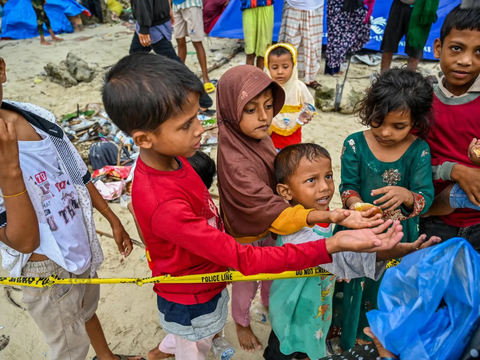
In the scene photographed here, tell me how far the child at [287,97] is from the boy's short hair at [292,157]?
158 centimetres

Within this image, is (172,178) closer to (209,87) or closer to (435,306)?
(435,306)

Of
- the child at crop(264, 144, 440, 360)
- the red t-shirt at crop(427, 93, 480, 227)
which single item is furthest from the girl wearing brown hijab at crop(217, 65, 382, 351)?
the red t-shirt at crop(427, 93, 480, 227)

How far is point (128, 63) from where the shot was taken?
146cm

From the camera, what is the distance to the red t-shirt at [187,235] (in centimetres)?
145

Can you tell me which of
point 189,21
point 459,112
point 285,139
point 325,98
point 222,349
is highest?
point 459,112

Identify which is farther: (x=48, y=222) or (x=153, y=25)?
(x=153, y=25)

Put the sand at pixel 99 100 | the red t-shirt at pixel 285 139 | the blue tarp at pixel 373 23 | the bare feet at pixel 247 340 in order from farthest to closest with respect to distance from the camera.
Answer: the blue tarp at pixel 373 23
the red t-shirt at pixel 285 139
the sand at pixel 99 100
the bare feet at pixel 247 340

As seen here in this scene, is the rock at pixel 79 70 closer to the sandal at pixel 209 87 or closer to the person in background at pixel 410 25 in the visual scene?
the sandal at pixel 209 87

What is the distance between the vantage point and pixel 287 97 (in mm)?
3695

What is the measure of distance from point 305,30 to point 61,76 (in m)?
4.58

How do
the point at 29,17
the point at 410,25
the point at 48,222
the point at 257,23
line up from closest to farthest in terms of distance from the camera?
1. the point at 48,222
2. the point at 410,25
3. the point at 257,23
4. the point at 29,17

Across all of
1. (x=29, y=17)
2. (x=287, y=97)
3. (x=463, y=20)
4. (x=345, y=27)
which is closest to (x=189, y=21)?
(x=345, y=27)

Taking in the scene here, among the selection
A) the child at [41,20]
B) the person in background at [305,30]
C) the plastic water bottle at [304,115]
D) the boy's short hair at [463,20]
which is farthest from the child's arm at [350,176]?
the child at [41,20]

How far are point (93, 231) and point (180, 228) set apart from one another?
2.53 ft
